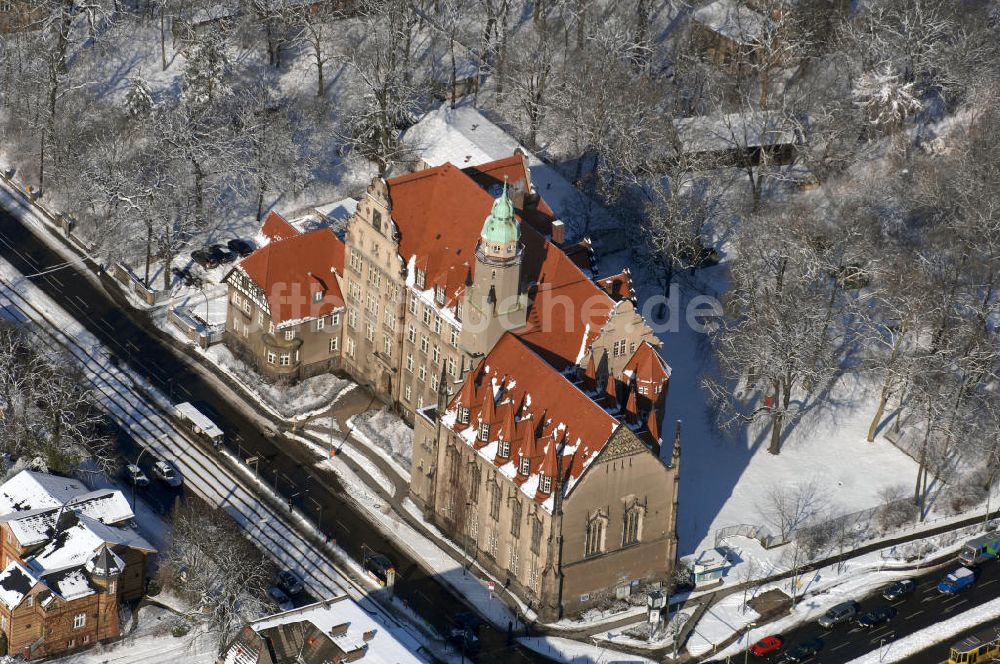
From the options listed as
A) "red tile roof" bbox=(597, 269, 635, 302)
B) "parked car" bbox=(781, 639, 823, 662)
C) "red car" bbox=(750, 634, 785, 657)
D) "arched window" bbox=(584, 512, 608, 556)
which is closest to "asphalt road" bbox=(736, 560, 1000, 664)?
"parked car" bbox=(781, 639, 823, 662)

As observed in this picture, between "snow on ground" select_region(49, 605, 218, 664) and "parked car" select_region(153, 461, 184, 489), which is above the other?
"parked car" select_region(153, 461, 184, 489)

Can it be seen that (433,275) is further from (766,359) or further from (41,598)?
(41,598)

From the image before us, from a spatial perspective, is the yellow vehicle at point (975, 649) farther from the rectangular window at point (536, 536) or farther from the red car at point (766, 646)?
the rectangular window at point (536, 536)

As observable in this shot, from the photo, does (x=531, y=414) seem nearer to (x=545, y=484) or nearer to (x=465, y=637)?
(x=545, y=484)

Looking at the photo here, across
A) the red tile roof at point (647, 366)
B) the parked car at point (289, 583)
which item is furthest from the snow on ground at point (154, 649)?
the red tile roof at point (647, 366)

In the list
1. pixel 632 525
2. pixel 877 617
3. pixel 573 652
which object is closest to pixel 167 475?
pixel 573 652

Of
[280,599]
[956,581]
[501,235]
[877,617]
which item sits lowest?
[280,599]

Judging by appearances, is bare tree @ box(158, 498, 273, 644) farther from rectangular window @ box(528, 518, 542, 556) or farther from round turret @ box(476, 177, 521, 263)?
round turret @ box(476, 177, 521, 263)
